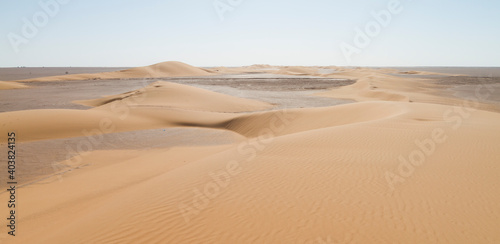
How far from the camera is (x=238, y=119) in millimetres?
16422

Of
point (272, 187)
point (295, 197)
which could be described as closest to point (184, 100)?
point (272, 187)

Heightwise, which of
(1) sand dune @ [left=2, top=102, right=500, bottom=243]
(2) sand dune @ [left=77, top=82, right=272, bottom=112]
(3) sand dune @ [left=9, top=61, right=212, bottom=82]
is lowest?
(1) sand dune @ [left=2, top=102, right=500, bottom=243]

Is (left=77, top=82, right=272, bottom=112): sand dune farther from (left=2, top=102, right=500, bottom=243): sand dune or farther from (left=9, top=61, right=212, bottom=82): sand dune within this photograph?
(left=9, top=61, right=212, bottom=82): sand dune

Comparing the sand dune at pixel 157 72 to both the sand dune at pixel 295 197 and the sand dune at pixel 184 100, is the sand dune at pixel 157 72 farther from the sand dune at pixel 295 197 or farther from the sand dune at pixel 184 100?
the sand dune at pixel 295 197

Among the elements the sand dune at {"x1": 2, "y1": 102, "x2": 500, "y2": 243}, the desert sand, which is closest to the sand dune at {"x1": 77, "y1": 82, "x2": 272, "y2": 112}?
the desert sand

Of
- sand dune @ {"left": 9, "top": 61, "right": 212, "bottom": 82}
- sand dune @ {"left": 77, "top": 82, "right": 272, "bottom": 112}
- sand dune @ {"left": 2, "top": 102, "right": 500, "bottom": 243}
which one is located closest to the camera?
sand dune @ {"left": 2, "top": 102, "right": 500, "bottom": 243}

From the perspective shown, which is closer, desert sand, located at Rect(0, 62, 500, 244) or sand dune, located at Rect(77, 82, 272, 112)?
desert sand, located at Rect(0, 62, 500, 244)

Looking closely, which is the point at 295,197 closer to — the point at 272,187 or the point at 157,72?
the point at 272,187

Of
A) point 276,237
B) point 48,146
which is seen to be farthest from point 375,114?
point 48,146

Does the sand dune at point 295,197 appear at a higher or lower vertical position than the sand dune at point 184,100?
lower

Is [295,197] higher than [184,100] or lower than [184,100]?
lower

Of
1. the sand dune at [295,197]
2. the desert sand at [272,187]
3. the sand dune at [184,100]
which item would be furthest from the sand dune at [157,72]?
the sand dune at [295,197]

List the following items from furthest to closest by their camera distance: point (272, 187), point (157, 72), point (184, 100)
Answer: point (157, 72), point (184, 100), point (272, 187)

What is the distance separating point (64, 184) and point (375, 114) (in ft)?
43.6
